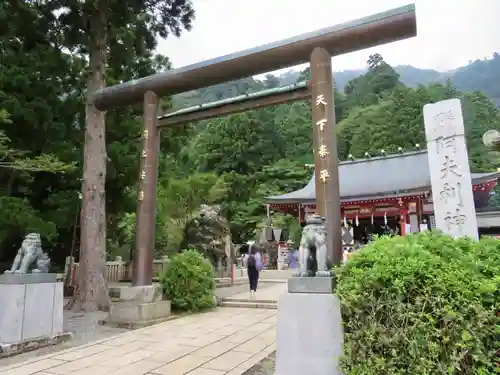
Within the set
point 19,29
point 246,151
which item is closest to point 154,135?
point 19,29

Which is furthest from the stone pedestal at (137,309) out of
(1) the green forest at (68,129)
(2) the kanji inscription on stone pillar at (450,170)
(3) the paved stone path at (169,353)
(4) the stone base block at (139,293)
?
(2) the kanji inscription on stone pillar at (450,170)

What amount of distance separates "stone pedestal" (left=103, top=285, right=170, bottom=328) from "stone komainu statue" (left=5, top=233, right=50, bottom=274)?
1.71 metres

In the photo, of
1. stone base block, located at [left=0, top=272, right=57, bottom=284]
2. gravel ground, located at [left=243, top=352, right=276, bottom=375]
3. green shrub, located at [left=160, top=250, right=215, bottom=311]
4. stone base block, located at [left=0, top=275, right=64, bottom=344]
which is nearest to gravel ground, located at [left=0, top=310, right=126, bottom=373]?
stone base block, located at [left=0, top=275, right=64, bottom=344]

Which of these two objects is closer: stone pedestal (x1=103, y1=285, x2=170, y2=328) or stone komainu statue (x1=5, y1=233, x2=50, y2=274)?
stone komainu statue (x1=5, y1=233, x2=50, y2=274)

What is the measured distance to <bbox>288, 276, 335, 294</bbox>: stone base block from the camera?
3551 millimetres

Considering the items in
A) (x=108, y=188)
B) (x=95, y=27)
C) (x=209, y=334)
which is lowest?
(x=209, y=334)

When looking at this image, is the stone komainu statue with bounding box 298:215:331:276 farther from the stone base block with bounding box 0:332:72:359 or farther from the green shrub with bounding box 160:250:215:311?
the green shrub with bounding box 160:250:215:311

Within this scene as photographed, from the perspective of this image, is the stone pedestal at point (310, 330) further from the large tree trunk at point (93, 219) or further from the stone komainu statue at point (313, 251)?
the large tree trunk at point (93, 219)

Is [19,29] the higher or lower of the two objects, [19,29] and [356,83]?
the lower

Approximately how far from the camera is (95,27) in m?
9.78

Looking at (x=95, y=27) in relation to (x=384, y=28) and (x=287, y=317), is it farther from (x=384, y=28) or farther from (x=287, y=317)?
(x=287, y=317)

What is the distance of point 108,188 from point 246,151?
2261cm

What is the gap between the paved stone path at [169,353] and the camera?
4367mm

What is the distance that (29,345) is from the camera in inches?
214
